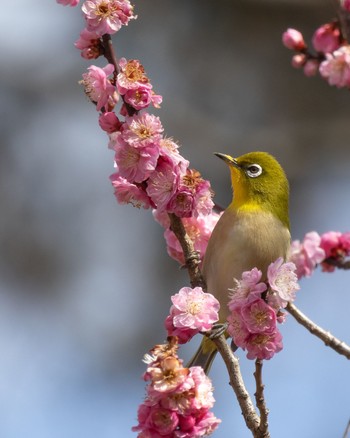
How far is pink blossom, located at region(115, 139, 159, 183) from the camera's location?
234 centimetres

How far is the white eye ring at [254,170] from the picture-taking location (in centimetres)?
362

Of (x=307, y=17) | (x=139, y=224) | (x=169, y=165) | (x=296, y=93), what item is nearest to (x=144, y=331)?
(x=139, y=224)

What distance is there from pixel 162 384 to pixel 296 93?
23.1 ft

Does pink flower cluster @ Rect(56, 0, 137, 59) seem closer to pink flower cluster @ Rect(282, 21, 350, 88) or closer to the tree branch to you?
the tree branch

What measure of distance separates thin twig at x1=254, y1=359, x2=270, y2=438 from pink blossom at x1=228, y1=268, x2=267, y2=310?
162mm

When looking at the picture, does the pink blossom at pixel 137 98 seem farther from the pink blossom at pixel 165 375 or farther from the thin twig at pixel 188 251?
the pink blossom at pixel 165 375

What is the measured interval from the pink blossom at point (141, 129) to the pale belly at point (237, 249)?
1.06 metres

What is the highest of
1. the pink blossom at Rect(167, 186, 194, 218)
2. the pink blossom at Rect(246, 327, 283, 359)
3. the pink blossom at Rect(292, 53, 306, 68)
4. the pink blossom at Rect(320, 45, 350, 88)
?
the pink blossom at Rect(292, 53, 306, 68)

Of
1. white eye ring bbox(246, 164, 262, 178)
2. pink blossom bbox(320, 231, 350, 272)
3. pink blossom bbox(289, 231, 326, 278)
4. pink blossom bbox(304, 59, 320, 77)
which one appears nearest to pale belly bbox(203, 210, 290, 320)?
white eye ring bbox(246, 164, 262, 178)

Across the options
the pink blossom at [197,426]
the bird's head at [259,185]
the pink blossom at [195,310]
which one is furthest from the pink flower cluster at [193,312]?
the bird's head at [259,185]

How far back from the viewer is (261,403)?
7.15 feet

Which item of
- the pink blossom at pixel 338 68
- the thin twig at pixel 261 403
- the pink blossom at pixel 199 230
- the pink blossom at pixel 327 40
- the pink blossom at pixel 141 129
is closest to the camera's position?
the thin twig at pixel 261 403

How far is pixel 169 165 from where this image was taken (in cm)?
241

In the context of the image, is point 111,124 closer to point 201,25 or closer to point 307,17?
point 307,17
